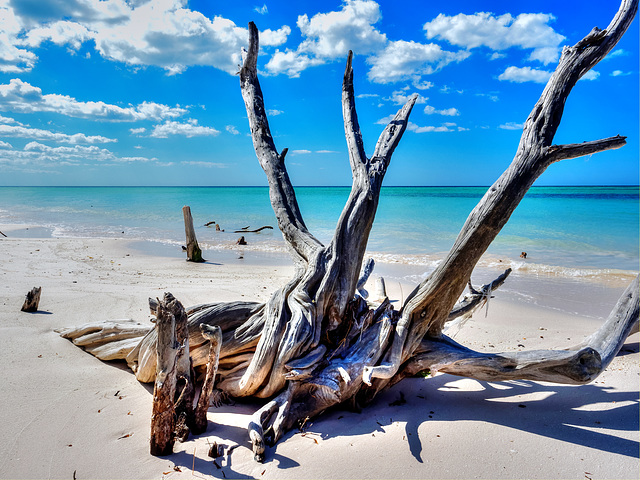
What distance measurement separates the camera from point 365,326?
3.60 m

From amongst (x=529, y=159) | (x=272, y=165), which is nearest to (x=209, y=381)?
(x=272, y=165)

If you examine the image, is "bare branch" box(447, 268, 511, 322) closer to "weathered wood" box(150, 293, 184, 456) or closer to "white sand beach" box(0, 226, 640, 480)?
"white sand beach" box(0, 226, 640, 480)

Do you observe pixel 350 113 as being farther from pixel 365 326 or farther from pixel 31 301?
pixel 31 301

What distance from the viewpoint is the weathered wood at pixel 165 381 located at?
2656 millimetres

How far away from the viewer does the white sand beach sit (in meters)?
2.66

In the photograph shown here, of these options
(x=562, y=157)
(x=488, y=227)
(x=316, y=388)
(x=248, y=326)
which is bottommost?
(x=316, y=388)

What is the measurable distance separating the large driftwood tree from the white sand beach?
0.22 m

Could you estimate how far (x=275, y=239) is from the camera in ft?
54.4

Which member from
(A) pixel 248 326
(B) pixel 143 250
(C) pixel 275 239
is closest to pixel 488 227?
(A) pixel 248 326

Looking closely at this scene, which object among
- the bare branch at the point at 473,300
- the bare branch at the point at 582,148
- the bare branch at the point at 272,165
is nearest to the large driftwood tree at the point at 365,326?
the bare branch at the point at 582,148

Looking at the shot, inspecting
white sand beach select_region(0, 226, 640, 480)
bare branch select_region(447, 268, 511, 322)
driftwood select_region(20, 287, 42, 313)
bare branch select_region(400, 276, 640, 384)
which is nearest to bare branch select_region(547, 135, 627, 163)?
bare branch select_region(400, 276, 640, 384)

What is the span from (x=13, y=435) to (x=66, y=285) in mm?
Result: 4613

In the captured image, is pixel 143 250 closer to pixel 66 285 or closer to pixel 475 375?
pixel 66 285

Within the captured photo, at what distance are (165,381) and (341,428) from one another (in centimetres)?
136
